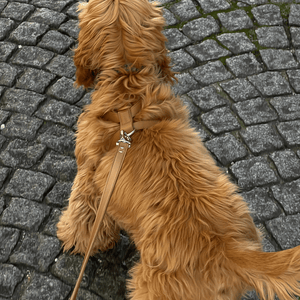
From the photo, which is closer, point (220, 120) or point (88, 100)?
point (220, 120)

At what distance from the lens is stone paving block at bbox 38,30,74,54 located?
3.89 meters

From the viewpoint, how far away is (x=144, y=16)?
204 centimetres

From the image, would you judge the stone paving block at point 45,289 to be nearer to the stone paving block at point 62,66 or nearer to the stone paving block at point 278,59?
the stone paving block at point 62,66

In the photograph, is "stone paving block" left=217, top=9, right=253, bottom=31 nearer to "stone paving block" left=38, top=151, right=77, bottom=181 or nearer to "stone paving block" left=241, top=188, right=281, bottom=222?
"stone paving block" left=241, top=188, right=281, bottom=222

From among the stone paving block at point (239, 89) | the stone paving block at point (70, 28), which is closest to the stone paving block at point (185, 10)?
the stone paving block at point (239, 89)

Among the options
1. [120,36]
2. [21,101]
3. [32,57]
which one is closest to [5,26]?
[32,57]

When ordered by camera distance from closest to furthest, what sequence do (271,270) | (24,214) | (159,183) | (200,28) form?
(271,270), (159,183), (24,214), (200,28)

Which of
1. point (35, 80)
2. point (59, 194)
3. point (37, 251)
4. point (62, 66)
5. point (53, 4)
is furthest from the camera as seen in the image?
point (53, 4)

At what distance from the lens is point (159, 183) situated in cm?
190

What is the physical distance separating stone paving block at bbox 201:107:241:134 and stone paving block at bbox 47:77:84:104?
4.54ft

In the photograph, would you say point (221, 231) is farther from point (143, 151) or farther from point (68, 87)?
point (68, 87)

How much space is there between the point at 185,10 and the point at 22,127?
2501 mm

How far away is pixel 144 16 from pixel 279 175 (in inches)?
77.6

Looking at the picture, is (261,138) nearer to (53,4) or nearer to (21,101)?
(21,101)
